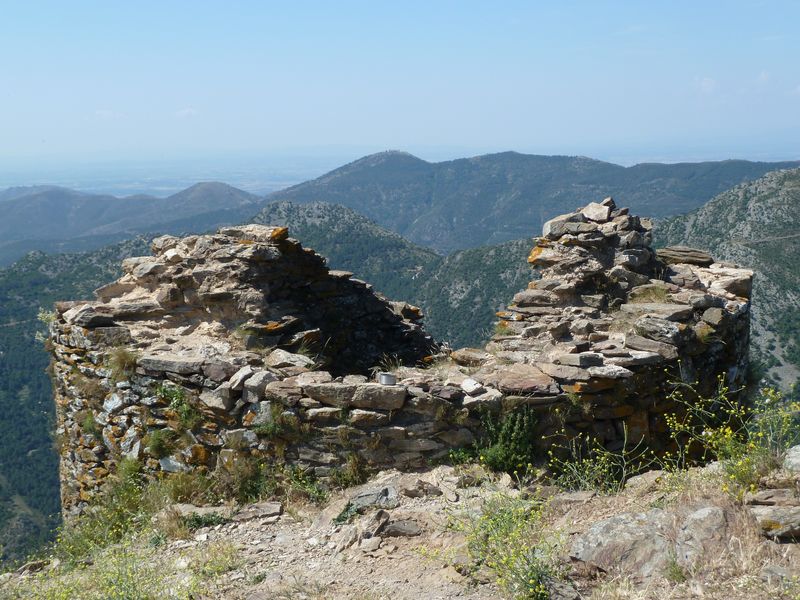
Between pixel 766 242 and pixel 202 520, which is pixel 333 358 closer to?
pixel 202 520

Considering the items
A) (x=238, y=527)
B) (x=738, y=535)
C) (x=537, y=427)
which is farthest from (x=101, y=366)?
(x=738, y=535)

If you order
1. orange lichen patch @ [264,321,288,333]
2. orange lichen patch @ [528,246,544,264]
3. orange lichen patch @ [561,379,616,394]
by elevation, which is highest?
orange lichen patch @ [528,246,544,264]

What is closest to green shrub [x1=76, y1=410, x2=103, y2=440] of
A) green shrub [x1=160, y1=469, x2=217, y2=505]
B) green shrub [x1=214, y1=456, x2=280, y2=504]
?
green shrub [x1=160, y1=469, x2=217, y2=505]

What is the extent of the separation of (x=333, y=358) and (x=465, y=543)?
19.2 feet

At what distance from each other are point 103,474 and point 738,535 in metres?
7.27

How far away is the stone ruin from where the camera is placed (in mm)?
6793

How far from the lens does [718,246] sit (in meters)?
52.7

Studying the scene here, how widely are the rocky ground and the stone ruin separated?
26.4 inches

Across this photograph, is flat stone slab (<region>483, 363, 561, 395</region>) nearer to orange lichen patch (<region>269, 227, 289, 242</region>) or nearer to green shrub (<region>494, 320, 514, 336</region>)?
green shrub (<region>494, 320, 514, 336</region>)

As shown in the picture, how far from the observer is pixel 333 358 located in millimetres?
10586

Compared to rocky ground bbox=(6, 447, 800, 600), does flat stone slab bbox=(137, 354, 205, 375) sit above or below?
above

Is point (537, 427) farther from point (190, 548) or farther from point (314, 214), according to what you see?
point (314, 214)

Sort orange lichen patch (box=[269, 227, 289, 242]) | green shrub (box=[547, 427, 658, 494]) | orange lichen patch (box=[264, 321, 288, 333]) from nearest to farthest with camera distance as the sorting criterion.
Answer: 1. green shrub (box=[547, 427, 658, 494])
2. orange lichen patch (box=[264, 321, 288, 333])
3. orange lichen patch (box=[269, 227, 289, 242])

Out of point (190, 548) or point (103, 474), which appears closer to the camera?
point (190, 548)
